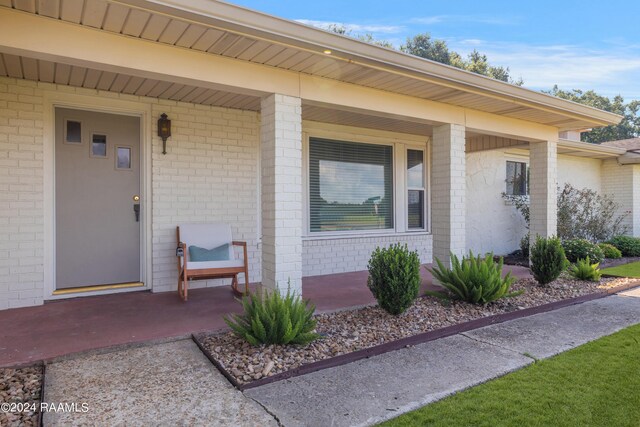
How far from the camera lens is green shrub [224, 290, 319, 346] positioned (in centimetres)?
339

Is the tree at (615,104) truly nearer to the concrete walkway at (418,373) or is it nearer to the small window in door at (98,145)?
the concrete walkway at (418,373)

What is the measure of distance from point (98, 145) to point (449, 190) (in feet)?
15.0

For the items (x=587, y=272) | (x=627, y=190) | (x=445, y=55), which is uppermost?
(x=445, y=55)

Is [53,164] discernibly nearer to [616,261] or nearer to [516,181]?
[516,181]

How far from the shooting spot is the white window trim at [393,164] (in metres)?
6.75

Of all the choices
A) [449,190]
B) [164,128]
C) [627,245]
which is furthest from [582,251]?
[164,128]

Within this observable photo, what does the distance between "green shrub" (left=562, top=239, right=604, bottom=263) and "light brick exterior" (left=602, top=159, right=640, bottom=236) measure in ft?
15.8

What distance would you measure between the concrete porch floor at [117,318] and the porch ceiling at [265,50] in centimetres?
251

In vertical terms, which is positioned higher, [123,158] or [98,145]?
[98,145]

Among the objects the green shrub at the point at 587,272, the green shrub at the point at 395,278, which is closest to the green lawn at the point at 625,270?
the green shrub at the point at 587,272

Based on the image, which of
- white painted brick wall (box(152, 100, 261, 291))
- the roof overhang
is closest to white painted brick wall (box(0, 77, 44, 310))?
white painted brick wall (box(152, 100, 261, 291))

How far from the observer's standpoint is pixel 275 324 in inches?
134

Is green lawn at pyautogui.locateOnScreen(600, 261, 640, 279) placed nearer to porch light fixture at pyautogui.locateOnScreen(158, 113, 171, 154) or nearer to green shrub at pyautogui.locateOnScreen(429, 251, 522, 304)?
green shrub at pyautogui.locateOnScreen(429, 251, 522, 304)

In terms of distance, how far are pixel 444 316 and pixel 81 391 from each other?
334 cm
